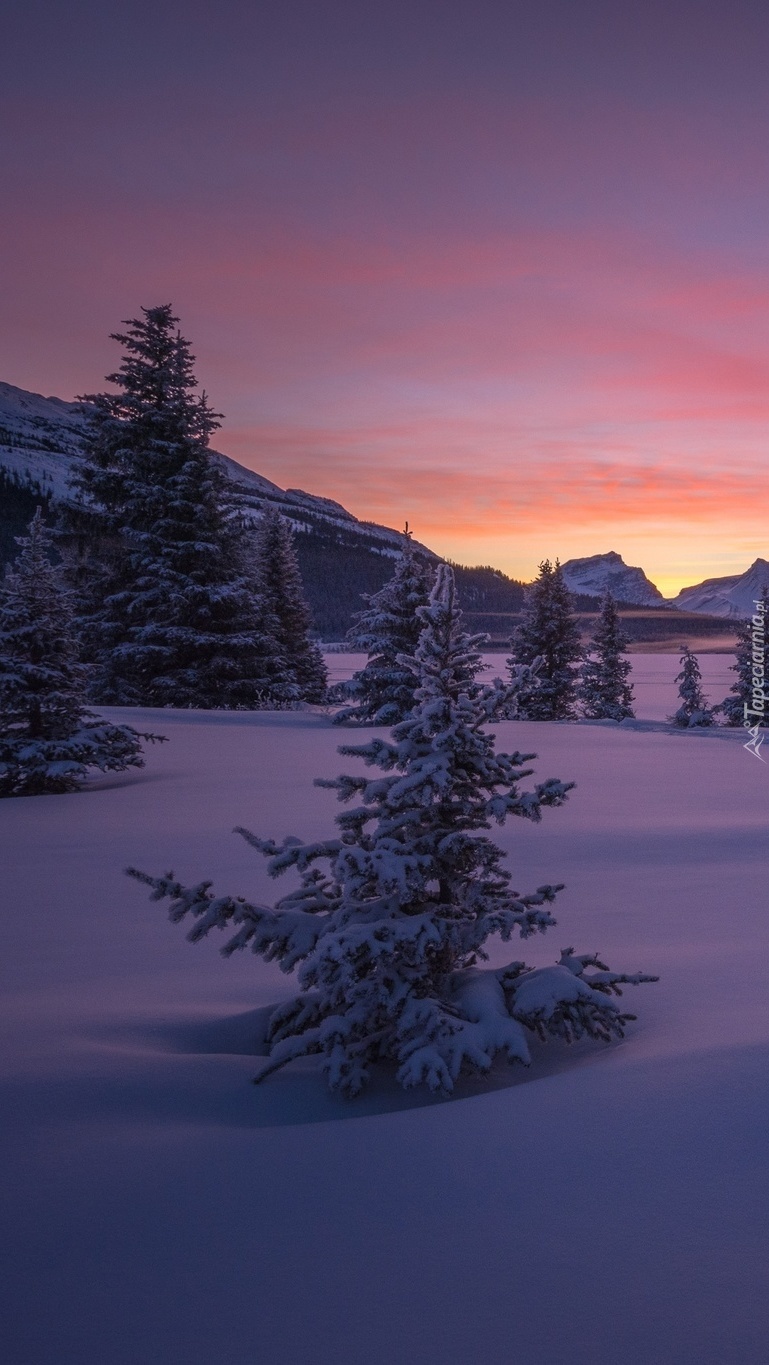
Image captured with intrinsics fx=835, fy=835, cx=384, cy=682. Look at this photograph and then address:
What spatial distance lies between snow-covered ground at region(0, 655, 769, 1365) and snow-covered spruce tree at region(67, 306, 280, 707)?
17389mm

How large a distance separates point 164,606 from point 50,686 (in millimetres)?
12130

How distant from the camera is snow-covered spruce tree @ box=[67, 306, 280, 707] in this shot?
71.8ft

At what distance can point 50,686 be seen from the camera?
9797 millimetres

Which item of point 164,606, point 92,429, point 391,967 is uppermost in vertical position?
point 92,429

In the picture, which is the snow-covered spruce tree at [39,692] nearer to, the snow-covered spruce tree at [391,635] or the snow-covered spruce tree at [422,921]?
the snow-covered spruce tree at [422,921]

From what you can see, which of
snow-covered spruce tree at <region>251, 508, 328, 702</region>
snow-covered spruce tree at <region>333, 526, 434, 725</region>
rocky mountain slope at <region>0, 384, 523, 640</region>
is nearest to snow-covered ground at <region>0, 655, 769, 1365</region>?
snow-covered spruce tree at <region>333, 526, 434, 725</region>

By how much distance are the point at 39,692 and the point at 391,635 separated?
42.1 feet

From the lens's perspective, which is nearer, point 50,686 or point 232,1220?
point 232,1220

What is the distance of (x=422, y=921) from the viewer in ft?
10.2

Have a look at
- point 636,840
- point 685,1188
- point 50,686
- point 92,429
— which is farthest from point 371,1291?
point 92,429

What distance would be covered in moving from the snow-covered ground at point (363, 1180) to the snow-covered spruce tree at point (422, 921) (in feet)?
0.58

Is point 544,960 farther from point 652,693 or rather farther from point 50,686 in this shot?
point 652,693

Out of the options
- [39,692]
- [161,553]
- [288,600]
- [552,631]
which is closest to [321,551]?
[552,631]

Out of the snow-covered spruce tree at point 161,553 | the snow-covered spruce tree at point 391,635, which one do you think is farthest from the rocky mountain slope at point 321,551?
the snow-covered spruce tree at point 391,635
